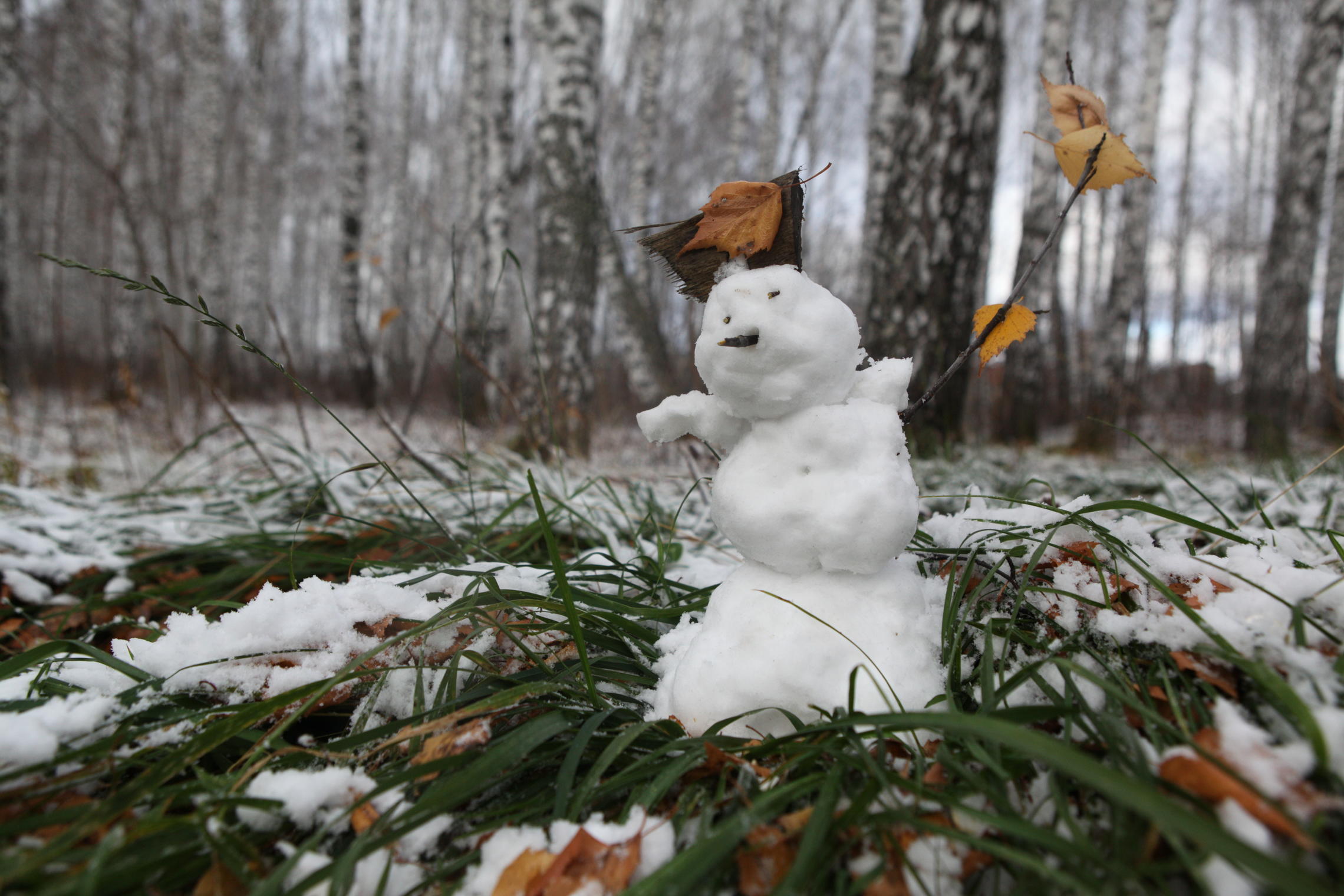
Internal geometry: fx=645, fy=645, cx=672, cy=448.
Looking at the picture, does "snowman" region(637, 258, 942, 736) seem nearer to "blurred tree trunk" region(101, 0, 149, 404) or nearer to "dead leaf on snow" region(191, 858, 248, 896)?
"dead leaf on snow" region(191, 858, 248, 896)

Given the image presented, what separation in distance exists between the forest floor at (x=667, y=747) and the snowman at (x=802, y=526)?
2.3 inches

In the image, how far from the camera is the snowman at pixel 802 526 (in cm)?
85

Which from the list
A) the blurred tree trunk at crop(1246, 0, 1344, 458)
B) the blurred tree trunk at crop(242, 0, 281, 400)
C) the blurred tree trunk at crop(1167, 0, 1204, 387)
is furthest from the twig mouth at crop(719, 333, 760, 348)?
the blurred tree trunk at crop(1167, 0, 1204, 387)

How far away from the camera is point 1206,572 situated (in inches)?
35.6

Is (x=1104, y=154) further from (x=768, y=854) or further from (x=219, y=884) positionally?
(x=219, y=884)

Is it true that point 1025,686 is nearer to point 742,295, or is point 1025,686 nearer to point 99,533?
point 742,295

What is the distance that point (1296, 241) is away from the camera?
5.36 m

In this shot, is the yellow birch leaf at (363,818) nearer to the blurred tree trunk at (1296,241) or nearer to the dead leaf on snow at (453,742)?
the dead leaf on snow at (453,742)

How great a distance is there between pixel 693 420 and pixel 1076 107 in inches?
29.9

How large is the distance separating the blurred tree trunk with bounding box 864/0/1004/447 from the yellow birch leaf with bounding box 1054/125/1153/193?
210 centimetres

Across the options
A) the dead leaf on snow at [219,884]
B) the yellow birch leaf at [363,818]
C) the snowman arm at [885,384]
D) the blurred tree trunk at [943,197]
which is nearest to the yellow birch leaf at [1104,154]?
the snowman arm at [885,384]

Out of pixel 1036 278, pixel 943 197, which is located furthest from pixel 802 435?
pixel 1036 278

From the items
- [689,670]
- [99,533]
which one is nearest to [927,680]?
[689,670]

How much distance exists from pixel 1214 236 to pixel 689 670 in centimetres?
2712
